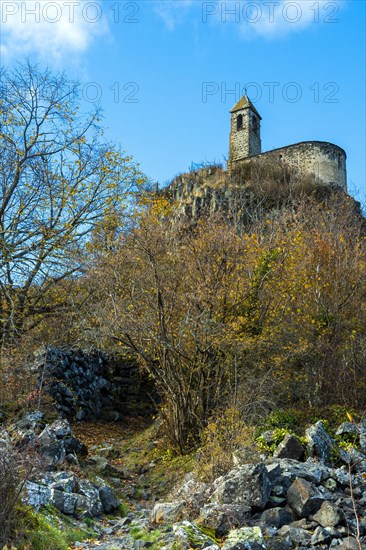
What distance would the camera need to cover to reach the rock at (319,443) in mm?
8617

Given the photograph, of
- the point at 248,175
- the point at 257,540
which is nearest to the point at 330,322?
the point at 257,540

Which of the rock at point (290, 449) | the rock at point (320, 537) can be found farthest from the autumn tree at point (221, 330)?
the rock at point (320, 537)

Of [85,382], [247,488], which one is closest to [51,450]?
[247,488]

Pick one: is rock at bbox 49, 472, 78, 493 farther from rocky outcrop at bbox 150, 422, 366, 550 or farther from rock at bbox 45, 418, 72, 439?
rock at bbox 45, 418, 72, 439

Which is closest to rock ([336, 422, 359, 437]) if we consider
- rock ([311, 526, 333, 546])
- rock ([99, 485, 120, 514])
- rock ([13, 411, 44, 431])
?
rock ([311, 526, 333, 546])

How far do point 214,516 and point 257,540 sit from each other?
888 mm

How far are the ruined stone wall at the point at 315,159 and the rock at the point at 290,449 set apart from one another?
2974 centimetres

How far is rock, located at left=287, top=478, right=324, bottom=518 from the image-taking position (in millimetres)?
6562

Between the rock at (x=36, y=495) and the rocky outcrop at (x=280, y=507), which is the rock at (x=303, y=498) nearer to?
the rocky outcrop at (x=280, y=507)

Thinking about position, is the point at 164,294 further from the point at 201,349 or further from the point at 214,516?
the point at 214,516

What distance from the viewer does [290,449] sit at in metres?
8.55

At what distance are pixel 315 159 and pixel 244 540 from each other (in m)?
34.3

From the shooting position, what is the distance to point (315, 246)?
47.9ft

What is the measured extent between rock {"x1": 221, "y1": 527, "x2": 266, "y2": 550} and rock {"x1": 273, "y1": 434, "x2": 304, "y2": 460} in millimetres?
2823
